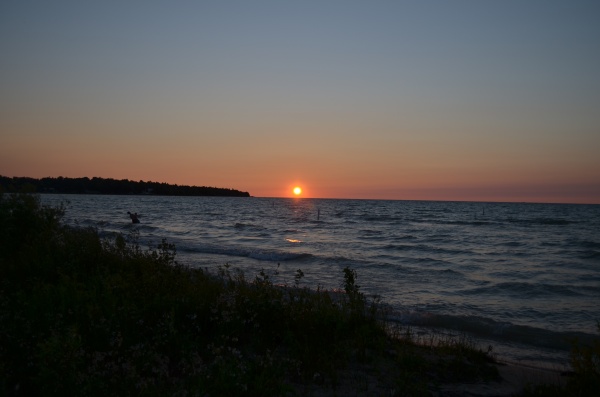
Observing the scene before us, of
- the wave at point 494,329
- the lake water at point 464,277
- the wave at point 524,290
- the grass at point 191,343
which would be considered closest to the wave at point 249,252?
the lake water at point 464,277

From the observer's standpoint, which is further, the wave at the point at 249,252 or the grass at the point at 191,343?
the wave at the point at 249,252

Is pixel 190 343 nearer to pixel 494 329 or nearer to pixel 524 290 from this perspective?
pixel 494 329

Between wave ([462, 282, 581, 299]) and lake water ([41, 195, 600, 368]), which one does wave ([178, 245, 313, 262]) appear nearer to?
lake water ([41, 195, 600, 368])

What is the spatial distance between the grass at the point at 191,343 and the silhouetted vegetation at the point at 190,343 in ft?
0.05

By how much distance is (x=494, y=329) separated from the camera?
10203 mm

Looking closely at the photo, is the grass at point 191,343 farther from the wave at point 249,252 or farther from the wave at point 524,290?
the wave at point 249,252

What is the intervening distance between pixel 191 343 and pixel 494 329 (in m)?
7.35

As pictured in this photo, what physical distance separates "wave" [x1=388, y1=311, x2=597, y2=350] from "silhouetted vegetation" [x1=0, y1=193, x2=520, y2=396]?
2171 millimetres

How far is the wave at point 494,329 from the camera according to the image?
954 cm

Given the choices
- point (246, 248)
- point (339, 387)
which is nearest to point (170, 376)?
point (339, 387)

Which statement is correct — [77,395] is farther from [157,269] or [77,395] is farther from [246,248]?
[246,248]

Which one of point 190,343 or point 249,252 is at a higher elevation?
point 190,343

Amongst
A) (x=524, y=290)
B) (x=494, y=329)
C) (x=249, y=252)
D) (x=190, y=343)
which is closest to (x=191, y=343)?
(x=190, y=343)

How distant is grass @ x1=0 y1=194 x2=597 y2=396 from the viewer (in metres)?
4.85
